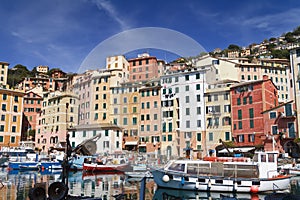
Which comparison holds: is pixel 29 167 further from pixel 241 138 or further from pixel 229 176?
pixel 229 176

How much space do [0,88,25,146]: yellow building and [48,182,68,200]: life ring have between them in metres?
37.0

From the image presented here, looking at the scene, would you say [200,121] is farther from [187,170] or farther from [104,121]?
[187,170]

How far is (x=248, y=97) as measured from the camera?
1003 inches

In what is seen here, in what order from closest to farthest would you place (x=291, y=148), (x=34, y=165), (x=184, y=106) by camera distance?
1. (x=184, y=106)
2. (x=291, y=148)
3. (x=34, y=165)

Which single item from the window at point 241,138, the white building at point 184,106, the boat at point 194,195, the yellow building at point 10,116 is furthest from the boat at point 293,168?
the yellow building at point 10,116

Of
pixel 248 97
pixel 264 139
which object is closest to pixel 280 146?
pixel 264 139

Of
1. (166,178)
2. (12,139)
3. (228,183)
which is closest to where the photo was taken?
(228,183)

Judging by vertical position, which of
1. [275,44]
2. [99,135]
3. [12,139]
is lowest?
[12,139]

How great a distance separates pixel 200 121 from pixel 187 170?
11160 mm

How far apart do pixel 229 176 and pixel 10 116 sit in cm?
3538

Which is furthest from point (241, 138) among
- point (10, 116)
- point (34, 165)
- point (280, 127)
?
point (10, 116)

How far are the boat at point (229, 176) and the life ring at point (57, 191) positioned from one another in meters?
7.88

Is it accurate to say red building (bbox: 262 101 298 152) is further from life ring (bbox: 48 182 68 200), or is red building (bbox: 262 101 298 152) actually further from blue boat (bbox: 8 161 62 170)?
life ring (bbox: 48 182 68 200)

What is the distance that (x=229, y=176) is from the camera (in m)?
14.7
